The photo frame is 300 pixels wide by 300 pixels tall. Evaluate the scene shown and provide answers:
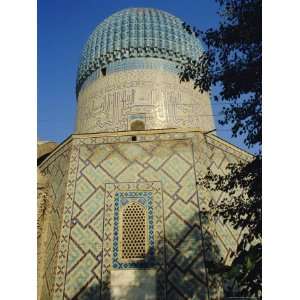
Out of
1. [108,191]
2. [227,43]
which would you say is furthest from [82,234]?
[227,43]

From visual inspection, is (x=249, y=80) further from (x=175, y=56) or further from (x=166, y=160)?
(x=175, y=56)

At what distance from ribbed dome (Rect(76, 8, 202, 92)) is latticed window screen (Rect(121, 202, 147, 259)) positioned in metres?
3.88

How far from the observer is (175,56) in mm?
8266

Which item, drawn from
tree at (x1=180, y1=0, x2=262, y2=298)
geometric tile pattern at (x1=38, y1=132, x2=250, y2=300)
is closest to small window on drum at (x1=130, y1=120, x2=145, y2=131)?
geometric tile pattern at (x1=38, y1=132, x2=250, y2=300)

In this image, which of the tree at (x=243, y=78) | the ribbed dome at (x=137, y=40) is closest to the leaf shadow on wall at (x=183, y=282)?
the tree at (x=243, y=78)

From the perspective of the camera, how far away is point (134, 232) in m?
5.25

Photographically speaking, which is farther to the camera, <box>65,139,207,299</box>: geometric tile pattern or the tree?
<box>65,139,207,299</box>: geometric tile pattern

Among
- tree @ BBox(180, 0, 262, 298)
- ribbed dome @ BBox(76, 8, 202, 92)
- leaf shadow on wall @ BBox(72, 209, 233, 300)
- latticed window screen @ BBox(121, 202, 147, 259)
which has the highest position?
ribbed dome @ BBox(76, 8, 202, 92)

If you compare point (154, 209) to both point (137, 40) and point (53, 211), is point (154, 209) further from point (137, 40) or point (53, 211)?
point (137, 40)

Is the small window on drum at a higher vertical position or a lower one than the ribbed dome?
lower

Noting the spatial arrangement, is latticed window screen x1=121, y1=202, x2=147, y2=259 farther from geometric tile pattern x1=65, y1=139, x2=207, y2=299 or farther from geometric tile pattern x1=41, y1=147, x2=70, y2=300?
geometric tile pattern x1=41, y1=147, x2=70, y2=300

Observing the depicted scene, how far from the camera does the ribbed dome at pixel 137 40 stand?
8.16 metres

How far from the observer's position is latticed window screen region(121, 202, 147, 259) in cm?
513
